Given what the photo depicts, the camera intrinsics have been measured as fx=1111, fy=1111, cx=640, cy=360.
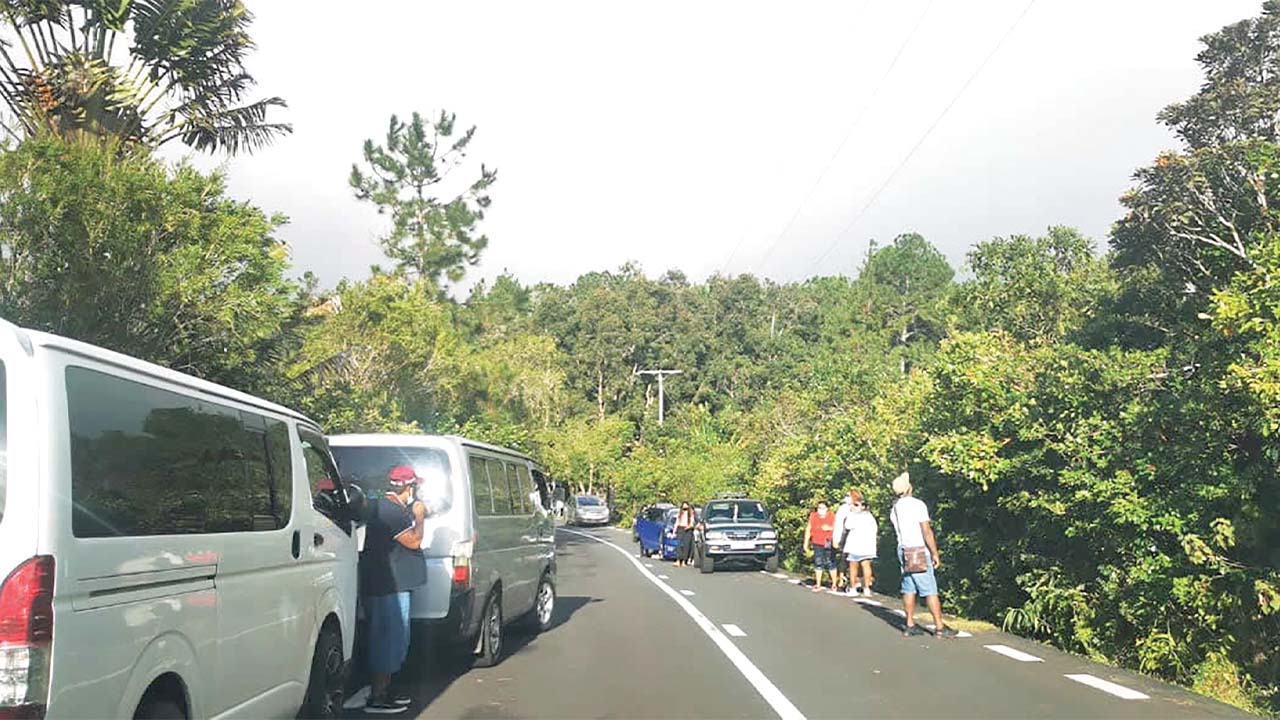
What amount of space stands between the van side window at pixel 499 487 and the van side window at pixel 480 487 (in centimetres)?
16

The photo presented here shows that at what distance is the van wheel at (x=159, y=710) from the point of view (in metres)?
4.61

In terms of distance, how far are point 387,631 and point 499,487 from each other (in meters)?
2.99

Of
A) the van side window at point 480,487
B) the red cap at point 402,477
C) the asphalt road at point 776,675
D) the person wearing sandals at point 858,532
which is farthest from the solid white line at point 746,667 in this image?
the red cap at point 402,477

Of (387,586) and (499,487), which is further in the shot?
(499,487)

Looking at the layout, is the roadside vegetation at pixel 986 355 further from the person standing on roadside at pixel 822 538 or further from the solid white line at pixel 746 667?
the solid white line at pixel 746 667

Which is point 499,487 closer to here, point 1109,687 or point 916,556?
point 916,556

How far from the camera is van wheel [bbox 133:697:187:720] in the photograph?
4.61m

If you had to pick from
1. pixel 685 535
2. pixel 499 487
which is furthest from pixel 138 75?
pixel 685 535

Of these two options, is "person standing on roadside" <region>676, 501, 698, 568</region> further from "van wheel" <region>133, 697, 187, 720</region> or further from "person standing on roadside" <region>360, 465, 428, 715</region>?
"van wheel" <region>133, 697, 187, 720</region>

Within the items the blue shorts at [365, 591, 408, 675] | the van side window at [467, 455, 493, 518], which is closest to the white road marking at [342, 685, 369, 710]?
the blue shorts at [365, 591, 408, 675]

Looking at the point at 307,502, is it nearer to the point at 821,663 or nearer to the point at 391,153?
the point at 821,663

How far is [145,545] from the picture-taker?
4.60 metres

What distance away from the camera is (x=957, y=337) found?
53.9 ft

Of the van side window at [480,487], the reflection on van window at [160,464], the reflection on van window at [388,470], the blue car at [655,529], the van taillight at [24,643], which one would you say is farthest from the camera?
the blue car at [655,529]
